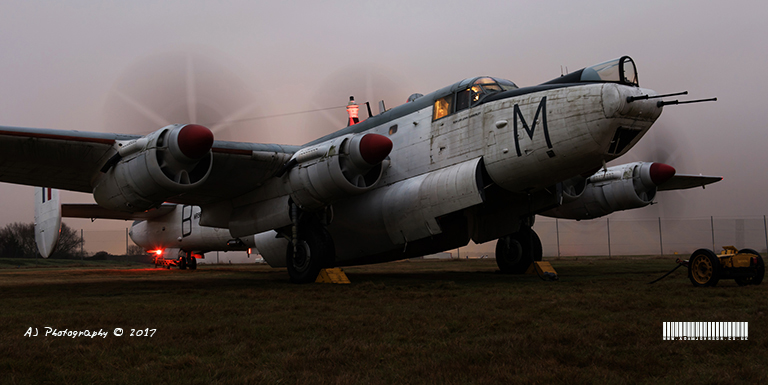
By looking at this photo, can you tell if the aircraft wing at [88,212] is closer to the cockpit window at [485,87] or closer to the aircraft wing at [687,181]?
the cockpit window at [485,87]

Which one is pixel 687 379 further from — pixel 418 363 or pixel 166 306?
pixel 166 306

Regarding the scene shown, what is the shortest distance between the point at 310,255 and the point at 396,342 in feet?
25.1

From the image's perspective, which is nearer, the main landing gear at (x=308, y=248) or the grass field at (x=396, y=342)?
the grass field at (x=396, y=342)

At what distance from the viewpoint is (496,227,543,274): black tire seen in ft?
49.1

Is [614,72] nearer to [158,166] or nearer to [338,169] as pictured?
[338,169]

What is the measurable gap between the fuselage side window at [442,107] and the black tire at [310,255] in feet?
11.8

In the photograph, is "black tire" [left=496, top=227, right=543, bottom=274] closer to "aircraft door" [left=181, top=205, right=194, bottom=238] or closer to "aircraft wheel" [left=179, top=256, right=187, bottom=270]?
"aircraft door" [left=181, top=205, right=194, bottom=238]

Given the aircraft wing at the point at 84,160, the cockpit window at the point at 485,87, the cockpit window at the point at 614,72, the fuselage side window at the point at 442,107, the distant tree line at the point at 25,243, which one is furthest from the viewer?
the distant tree line at the point at 25,243

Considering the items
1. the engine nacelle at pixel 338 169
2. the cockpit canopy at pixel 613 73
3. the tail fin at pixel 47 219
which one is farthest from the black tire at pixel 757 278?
the tail fin at pixel 47 219

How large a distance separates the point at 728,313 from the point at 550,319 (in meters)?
1.80

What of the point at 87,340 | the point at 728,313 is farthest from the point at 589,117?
the point at 87,340

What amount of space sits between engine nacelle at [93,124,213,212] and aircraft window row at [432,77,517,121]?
497 centimetres

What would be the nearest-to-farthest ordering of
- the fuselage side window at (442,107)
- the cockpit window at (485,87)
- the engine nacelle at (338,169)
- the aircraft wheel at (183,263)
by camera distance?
1. the engine nacelle at (338,169)
2. the cockpit window at (485,87)
3. the fuselage side window at (442,107)
4. the aircraft wheel at (183,263)

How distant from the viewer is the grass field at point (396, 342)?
341cm
